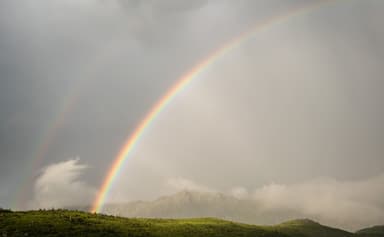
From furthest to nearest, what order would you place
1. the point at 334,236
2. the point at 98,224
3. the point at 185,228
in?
the point at 334,236
the point at 185,228
the point at 98,224

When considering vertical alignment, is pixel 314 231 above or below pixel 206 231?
above

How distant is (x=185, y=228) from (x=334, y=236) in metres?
137

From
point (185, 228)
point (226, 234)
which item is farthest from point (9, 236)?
point (226, 234)

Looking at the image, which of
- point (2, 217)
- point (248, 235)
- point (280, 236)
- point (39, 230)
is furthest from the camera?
point (280, 236)

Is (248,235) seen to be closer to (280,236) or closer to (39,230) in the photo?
(280,236)

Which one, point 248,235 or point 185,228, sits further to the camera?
point 248,235

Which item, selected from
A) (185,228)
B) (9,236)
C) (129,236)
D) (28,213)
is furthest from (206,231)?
(9,236)

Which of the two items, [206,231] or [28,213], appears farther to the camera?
[206,231]

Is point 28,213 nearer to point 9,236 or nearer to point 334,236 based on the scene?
point 9,236

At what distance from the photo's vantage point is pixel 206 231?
276 feet

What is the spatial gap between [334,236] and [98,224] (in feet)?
520

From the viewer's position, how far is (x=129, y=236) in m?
65.4

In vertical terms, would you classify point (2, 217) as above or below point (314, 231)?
below

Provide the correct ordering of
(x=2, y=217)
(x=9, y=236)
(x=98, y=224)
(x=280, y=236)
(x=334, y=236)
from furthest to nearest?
1. (x=334, y=236)
2. (x=280, y=236)
3. (x=98, y=224)
4. (x=2, y=217)
5. (x=9, y=236)
